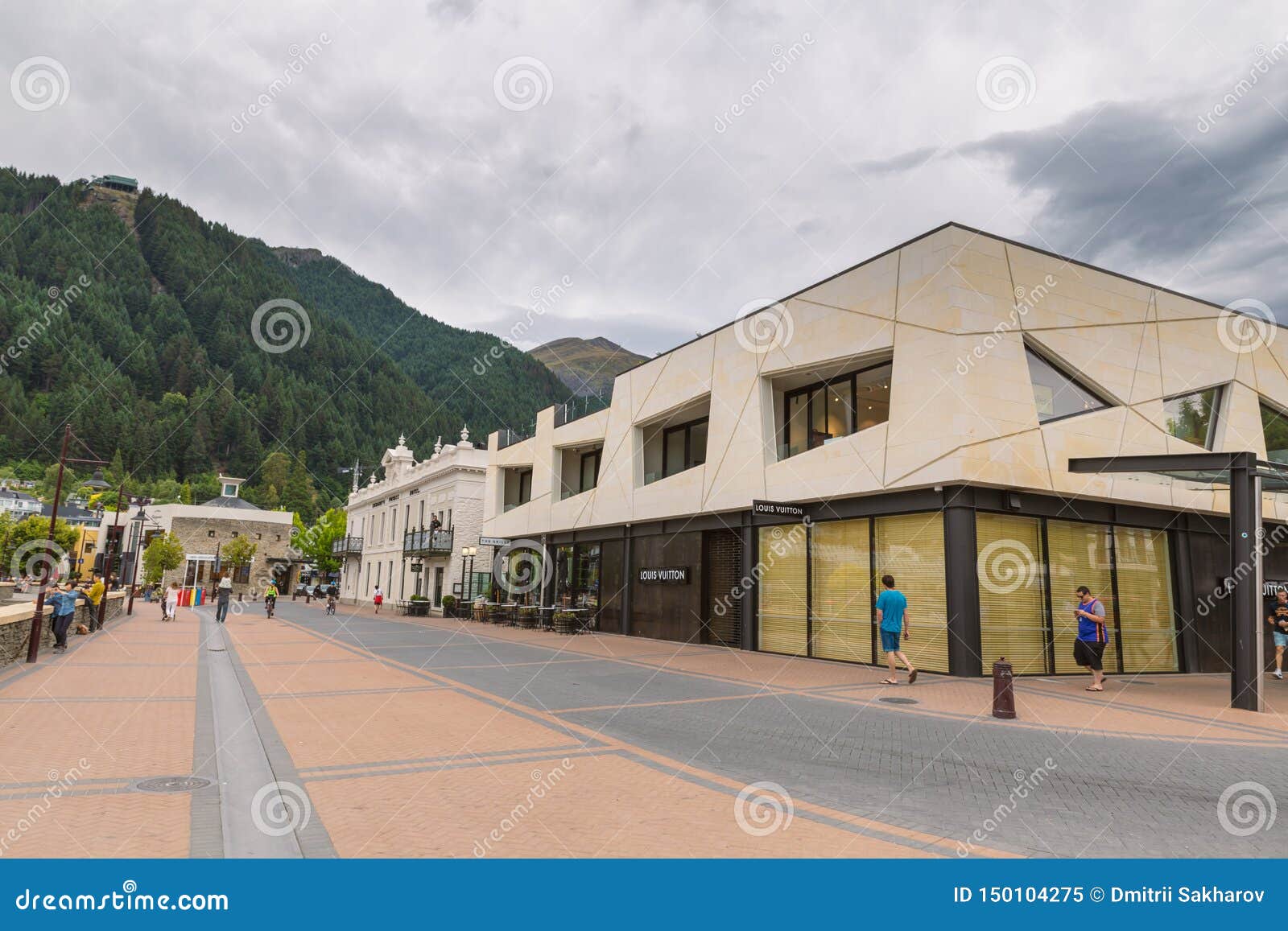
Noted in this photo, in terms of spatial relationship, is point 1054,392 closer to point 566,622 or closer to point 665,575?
point 665,575

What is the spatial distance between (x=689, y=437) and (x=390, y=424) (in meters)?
75.6

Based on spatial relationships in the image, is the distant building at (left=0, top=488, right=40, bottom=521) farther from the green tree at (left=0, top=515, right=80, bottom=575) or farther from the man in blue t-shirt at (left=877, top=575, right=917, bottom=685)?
the man in blue t-shirt at (left=877, top=575, right=917, bottom=685)

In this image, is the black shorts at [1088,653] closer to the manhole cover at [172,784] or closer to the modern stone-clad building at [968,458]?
the modern stone-clad building at [968,458]

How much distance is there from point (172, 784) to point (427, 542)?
3889cm

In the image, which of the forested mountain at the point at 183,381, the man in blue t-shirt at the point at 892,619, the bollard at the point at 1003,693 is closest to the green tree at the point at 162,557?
the forested mountain at the point at 183,381

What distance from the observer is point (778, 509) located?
17203 millimetres

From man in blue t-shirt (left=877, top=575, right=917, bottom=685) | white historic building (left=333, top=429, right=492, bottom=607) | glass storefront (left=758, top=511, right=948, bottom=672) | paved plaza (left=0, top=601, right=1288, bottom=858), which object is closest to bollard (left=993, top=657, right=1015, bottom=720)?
paved plaza (left=0, top=601, right=1288, bottom=858)

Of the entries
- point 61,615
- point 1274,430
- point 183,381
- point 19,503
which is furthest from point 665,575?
point 19,503

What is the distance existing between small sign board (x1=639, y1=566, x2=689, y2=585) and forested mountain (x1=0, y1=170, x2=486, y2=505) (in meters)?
62.2

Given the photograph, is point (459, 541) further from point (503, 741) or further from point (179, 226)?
point (179, 226)

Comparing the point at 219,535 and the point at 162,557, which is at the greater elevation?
the point at 219,535

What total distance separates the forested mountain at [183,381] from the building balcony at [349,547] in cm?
2466

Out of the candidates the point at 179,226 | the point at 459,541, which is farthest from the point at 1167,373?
the point at 179,226

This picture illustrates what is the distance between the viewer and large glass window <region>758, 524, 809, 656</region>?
17.8m
